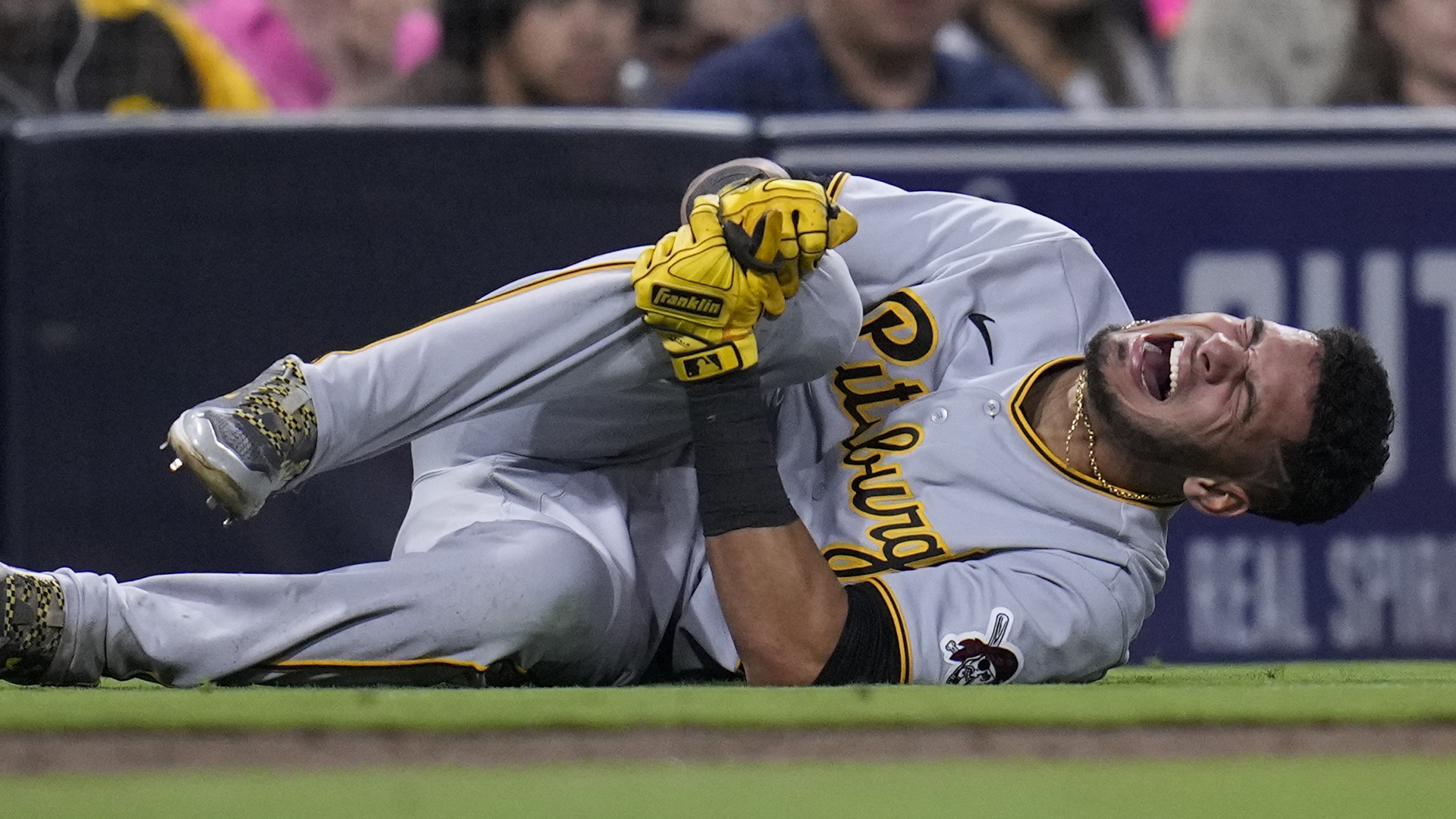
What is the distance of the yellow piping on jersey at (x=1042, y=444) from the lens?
229 cm

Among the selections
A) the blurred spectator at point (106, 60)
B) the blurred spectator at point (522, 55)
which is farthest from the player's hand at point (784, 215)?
the blurred spectator at point (106, 60)

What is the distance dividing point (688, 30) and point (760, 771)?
10.7ft

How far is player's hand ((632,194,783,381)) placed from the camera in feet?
6.53

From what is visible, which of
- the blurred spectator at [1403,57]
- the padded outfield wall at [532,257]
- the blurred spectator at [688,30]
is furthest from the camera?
the blurred spectator at [688,30]

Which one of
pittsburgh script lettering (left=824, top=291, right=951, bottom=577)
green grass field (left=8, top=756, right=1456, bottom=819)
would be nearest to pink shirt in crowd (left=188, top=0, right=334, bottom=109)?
pittsburgh script lettering (left=824, top=291, right=951, bottom=577)

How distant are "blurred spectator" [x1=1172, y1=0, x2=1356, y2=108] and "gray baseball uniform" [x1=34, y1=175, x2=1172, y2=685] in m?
1.99

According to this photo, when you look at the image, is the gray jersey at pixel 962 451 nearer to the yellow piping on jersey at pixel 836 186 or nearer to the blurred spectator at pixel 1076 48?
the yellow piping on jersey at pixel 836 186

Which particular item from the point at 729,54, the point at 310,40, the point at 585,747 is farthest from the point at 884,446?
the point at 310,40

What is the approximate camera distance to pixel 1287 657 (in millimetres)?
3385

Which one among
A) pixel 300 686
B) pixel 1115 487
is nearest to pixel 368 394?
pixel 300 686

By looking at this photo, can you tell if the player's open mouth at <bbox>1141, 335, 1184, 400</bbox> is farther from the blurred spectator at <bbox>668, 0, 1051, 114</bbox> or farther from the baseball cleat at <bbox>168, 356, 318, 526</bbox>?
the blurred spectator at <bbox>668, 0, 1051, 114</bbox>

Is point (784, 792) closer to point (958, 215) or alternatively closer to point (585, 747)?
point (585, 747)

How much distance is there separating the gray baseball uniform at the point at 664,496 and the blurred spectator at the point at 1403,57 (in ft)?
6.94

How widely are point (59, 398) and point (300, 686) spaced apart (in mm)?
1459
